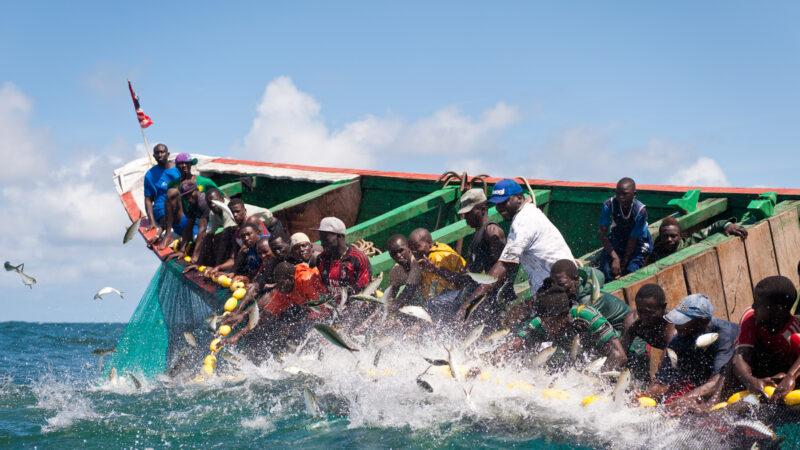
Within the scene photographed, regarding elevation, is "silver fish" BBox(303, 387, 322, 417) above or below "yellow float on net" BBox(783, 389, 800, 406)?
above

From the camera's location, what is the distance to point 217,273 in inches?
368

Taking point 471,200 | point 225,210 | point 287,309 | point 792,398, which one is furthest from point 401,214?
point 792,398

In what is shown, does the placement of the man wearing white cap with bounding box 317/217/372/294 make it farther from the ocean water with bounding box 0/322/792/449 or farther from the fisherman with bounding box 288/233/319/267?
the ocean water with bounding box 0/322/792/449

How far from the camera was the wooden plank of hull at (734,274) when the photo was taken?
784 centimetres

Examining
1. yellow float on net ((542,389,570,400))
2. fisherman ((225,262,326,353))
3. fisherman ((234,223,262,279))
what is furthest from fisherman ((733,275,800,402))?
fisherman ((234,223,262,279))

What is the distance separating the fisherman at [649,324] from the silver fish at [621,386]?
2.02ft

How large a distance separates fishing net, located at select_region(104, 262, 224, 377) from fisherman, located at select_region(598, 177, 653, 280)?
4.35 m

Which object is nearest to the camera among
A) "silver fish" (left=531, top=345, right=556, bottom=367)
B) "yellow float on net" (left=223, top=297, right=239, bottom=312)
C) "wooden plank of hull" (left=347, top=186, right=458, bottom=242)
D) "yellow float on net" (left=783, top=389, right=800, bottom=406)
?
"yellow float on net" (left=783, top=389, right=800, bottom=406)

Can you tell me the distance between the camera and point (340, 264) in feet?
26.6

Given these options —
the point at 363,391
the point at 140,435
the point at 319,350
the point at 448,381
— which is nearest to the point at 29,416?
the point at 140,435

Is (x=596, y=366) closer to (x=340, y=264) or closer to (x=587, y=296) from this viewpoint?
(x=587, y=296)

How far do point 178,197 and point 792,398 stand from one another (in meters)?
8.22

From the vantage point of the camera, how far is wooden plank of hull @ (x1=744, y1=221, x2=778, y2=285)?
8.12 metres

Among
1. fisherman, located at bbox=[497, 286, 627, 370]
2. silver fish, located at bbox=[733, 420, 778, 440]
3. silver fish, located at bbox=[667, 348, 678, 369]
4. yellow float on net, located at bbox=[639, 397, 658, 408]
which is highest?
fisherman, located at bbox=[497, 286, 627, 370]
